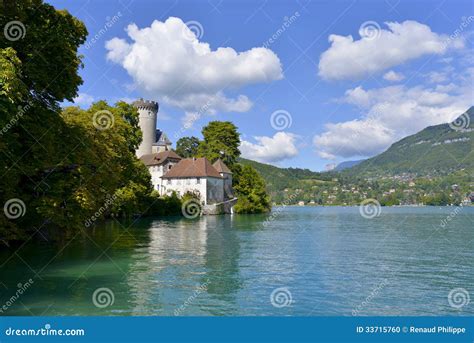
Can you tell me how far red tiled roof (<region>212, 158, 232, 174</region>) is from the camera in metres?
78.3

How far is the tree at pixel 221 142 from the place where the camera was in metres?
81.9

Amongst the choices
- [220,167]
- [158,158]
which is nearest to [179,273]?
[220,167]

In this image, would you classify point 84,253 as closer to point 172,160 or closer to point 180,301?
point 180,301

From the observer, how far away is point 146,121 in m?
103

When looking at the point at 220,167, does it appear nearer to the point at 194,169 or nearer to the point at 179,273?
the point at 194,169

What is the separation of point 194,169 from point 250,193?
1120cm

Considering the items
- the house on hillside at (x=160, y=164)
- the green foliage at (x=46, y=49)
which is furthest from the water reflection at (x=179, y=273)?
the house on hillside at (x=160, y=164)

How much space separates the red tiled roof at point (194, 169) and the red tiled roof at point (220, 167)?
124 centimetres

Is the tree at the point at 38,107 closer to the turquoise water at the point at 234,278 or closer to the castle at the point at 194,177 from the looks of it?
the turquoise water at the point at 234,278

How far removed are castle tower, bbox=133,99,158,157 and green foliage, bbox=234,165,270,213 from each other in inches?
1128

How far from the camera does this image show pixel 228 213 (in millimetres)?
76750

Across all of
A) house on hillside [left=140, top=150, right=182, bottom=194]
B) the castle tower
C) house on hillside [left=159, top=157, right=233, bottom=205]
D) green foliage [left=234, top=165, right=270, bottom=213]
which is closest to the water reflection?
house on hillside [left=159, top=157, right=233, bottom=205]

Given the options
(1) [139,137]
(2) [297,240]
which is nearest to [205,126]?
(1) [139,137]

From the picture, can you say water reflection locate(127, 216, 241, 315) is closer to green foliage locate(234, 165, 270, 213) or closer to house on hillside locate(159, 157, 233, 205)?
house on hillside locate(159, 157, 233, 205)
